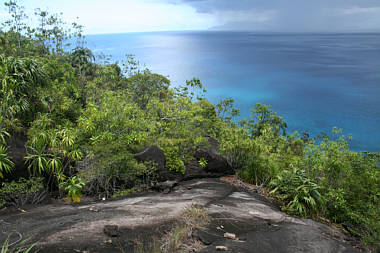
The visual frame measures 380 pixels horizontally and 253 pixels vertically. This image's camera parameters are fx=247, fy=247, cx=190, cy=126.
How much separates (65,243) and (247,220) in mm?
4071

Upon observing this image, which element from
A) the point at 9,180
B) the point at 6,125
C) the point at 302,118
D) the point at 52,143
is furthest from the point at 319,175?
the point at 302,118

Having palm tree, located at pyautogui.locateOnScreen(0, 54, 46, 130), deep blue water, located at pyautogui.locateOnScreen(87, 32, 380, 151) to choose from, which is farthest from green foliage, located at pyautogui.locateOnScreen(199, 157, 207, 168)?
deep blue water, located at pyautogui.locateOnScreen(87, 32, 380, 151)

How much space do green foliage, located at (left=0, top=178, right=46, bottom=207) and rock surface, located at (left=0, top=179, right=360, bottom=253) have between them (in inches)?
47.7

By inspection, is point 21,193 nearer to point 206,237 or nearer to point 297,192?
point 206,237

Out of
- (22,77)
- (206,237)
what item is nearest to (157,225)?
(206,237)

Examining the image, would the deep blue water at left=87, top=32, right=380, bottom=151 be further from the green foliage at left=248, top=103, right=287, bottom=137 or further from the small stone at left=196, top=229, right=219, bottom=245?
the small stone at left=196, top=229, right=219, bottom=245

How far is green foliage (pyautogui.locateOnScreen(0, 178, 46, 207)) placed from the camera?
7.06 m

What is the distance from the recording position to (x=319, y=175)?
29.7ft

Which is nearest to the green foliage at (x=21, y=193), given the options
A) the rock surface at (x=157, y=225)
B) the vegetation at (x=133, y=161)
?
the vegetation at (x=133, y=161)

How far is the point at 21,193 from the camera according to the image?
7379mm

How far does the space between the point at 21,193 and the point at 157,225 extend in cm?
483

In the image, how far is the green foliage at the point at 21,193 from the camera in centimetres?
706

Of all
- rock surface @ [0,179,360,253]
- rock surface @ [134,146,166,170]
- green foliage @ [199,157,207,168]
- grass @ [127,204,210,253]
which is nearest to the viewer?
grass @ [127,204,210,253]

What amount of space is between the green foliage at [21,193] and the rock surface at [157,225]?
1.21 meters
